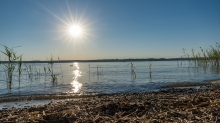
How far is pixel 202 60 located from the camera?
121 feet

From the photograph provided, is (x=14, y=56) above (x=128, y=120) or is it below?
above

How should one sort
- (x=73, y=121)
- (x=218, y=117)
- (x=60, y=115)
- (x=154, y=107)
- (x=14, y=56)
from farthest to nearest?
1. (x=14, y=56)
2. (x=154, y=107)
3. (x=60, y=115)
4. (x=73, y=121)
5. (x=218, y=117)

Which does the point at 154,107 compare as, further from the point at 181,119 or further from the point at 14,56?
the point at 14,56

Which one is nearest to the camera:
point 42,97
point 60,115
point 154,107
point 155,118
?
point 155,118

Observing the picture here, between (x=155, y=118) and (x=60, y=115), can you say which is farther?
(x=60, y=115)

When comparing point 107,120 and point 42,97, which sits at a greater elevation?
point 107,120

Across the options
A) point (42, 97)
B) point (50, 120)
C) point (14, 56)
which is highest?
point (14, 56)

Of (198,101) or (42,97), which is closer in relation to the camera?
(198,101)

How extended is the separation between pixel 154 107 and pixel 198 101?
48.1 inches

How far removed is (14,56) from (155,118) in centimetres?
1338

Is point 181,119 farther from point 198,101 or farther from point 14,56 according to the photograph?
point 14,56

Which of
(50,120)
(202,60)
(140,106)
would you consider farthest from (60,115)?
(202,60)

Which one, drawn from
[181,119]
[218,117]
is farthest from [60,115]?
[218,117]

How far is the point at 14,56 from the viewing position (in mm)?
14727
